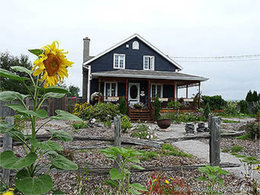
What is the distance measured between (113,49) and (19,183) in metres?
20.2

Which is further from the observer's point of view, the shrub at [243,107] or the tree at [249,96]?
the tree at [249,96]

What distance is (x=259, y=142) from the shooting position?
8.51 meters

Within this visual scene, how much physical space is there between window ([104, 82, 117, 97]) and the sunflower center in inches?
735

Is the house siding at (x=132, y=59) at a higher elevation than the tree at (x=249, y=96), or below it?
higher

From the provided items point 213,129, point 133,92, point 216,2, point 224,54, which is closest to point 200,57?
point 224,54

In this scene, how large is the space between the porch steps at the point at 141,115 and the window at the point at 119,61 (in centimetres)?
583

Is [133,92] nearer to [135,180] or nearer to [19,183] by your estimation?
[135,180]

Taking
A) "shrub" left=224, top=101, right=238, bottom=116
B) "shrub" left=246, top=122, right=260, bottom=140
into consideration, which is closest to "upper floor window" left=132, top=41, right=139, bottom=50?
"shrub" left=224, top=101, right=238, bottom=116

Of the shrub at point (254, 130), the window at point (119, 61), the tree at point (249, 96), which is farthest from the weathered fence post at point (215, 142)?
the tree at point (249, 96)

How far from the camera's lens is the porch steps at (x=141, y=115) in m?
16.4

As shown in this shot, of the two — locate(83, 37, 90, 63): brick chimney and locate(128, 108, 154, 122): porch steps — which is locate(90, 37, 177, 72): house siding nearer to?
locate(83, 37, 90, 63): brick chimney

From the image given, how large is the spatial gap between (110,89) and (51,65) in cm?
1883

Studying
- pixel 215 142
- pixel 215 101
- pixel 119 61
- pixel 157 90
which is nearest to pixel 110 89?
pixel 119 61

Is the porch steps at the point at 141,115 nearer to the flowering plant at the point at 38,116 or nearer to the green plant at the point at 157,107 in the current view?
the green plant at the point at 157,107
